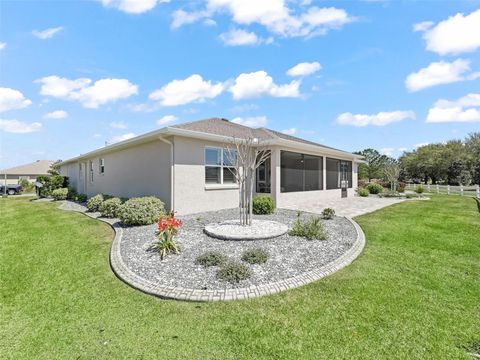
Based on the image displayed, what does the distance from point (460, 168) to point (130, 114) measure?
49.4 meters

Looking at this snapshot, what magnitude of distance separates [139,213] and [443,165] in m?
51.9

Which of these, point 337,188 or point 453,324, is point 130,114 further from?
point 453,324

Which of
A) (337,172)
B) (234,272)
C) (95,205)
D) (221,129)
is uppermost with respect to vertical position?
(221,129)

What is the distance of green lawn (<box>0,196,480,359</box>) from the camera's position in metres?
2.77

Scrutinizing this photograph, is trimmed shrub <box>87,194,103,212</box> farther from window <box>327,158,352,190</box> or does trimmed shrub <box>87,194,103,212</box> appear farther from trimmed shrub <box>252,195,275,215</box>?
window <box>327,158,352,190</box>

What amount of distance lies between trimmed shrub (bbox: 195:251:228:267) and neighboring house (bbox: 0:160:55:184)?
164 ft

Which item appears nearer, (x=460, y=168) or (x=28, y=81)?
(x=28, y=81)

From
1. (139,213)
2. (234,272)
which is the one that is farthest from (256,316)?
(139,213)

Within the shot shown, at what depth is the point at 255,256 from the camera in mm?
5223

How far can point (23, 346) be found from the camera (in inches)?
113

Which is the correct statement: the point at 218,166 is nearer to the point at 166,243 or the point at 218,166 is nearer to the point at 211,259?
the point at 166,243

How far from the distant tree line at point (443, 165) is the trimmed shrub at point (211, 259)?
111 ft

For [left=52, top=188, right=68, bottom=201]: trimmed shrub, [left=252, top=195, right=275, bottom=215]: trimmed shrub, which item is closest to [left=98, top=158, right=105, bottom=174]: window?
[left=52, top=188, right=68, bottom=201]: trimmed shrub

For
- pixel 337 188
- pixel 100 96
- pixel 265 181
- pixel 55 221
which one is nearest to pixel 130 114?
pixel 100 96
